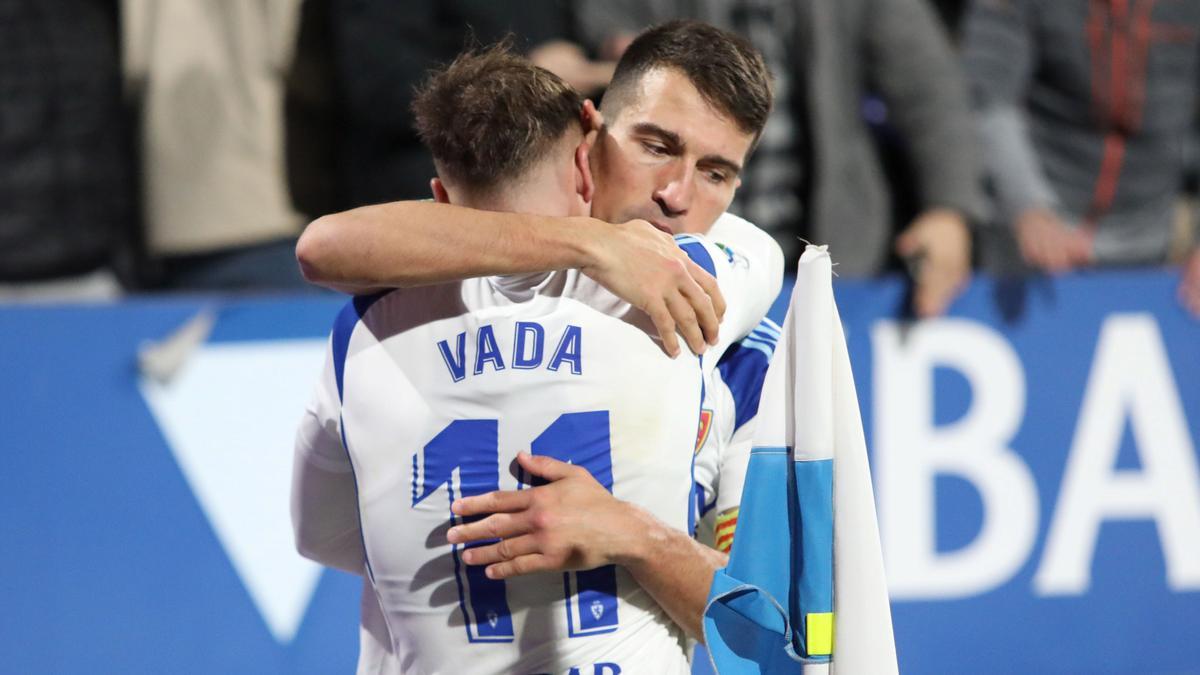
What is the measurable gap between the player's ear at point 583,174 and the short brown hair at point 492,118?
46 mm

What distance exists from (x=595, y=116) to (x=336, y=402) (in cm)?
62

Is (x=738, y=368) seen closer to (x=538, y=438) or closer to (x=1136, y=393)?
(x=538, y=438)

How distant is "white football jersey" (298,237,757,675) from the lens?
2061 mm

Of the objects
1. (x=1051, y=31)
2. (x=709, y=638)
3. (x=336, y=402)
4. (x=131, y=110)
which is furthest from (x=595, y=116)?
(x=1051, y=31)

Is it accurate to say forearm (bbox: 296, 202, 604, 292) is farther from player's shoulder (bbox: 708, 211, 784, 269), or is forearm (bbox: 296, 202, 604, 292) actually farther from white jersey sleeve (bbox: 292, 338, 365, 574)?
player's shoulder (bbox: 708, 211, 784, 269)

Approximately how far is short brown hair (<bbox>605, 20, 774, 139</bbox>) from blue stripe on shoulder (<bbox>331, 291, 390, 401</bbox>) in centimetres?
60

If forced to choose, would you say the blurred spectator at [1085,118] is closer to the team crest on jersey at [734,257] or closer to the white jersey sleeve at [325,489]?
the team crest on jersey at [734,257]

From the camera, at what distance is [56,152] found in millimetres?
4637

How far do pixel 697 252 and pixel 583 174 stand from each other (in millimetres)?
218

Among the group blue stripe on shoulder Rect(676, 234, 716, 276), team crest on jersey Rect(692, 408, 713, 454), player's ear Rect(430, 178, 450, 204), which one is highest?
player's ear Rect(430, 178, 450, 204)

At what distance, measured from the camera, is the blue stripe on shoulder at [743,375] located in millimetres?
2326

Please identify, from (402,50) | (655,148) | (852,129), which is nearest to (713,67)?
(655,148)

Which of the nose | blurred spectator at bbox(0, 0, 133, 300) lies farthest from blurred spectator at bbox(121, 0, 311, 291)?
the nose

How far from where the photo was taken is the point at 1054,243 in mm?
5168
